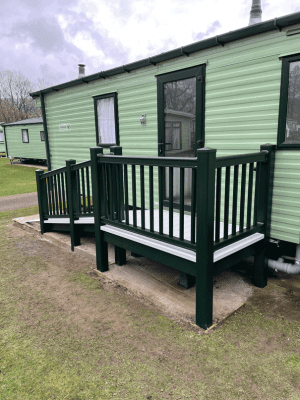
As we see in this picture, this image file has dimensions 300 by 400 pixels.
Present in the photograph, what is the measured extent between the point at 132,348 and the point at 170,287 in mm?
990

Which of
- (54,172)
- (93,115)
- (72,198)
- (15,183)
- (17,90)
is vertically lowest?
(15,183)

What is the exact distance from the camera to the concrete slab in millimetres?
2760

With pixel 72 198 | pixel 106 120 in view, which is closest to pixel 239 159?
pixel 72 198

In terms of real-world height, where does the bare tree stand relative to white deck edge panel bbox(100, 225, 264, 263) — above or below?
above

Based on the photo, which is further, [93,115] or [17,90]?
[17,90]

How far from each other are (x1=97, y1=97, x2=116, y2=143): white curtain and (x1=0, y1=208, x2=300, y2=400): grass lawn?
9.89 feet

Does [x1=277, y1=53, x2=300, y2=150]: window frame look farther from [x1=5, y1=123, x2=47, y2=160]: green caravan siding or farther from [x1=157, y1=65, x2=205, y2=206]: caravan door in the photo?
[x1=5, y1=123, x2=47, y2=160]: green caravan siding

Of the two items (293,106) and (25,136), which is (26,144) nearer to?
(25,136)

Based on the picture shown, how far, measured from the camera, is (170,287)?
317 centimetres

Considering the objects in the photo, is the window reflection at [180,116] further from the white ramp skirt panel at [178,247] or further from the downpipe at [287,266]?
the downpipe at [287,266]

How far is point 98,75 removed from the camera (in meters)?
5.18

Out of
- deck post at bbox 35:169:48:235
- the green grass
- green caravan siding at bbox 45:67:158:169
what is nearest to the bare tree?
the green grass

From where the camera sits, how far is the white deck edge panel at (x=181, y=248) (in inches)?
98.9

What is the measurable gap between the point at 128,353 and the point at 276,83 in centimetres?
294
